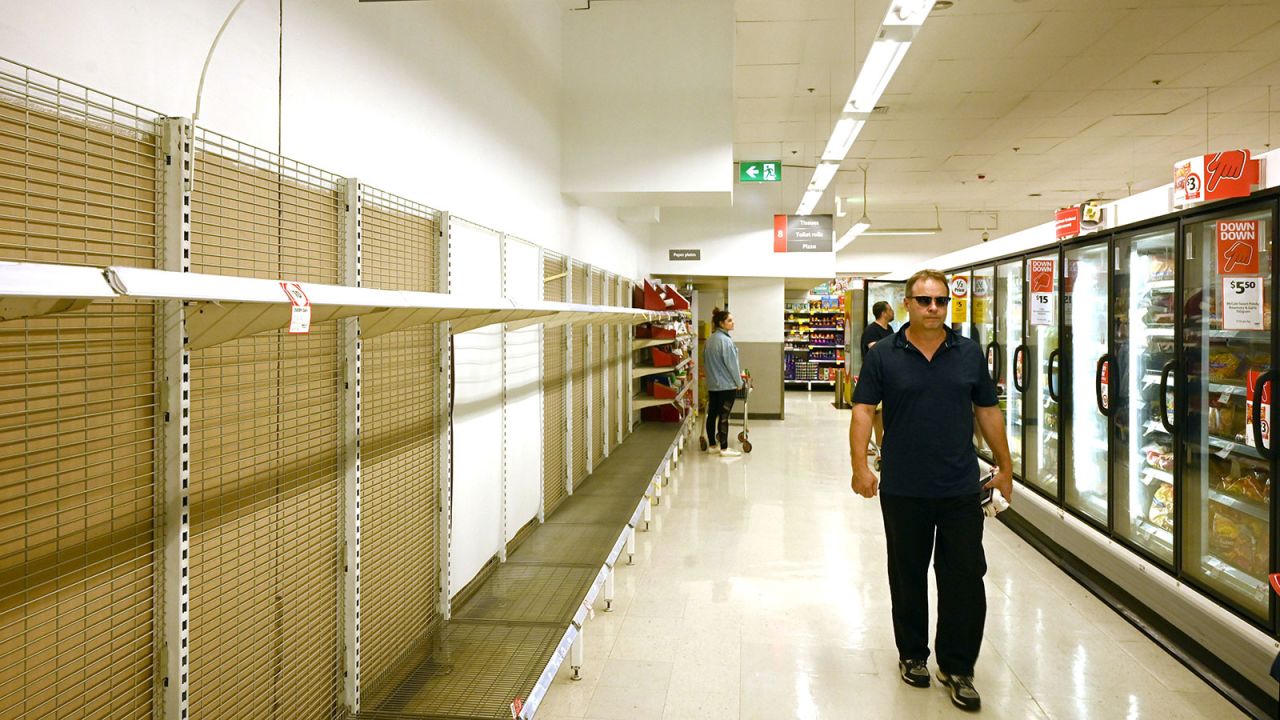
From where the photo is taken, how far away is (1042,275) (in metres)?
5.42

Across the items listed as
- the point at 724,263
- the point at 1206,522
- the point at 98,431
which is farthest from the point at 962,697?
the point at 724,263

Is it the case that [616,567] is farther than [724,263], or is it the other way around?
[724,263]

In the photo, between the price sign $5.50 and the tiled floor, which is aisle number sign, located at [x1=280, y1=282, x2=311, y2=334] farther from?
the price sign $5.50

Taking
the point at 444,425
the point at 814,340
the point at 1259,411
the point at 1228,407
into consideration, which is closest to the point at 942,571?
the point at 1259,411

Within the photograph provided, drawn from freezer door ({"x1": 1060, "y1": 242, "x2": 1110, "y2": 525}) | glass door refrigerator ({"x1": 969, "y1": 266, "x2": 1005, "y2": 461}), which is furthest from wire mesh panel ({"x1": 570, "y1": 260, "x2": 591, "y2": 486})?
freezer door ({"x1": 1060, "y1": 242, "x2": 1110, "y2": 525})

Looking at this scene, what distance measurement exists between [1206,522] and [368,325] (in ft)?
13.3

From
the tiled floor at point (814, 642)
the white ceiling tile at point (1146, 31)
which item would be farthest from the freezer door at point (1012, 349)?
the white ceiling tile at point (1146, 31)

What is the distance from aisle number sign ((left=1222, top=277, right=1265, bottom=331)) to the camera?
10.2 ft

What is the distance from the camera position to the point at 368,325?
2334 millimetres

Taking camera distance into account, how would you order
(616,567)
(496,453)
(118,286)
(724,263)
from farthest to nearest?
1. (724,263)
2. (616,567)
3. (496,453)
4. (118,286)

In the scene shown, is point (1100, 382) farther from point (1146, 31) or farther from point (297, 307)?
point (297, 307)

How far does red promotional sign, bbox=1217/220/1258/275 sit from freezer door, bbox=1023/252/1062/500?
1.94 m

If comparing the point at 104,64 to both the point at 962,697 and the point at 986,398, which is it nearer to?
the point at 986,398

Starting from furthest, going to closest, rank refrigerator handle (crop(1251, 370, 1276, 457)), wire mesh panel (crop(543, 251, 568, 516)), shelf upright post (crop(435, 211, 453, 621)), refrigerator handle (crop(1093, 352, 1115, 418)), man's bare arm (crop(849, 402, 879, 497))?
wire mesh panel (crop(543, 251, 568, 516)) → refrigerator handle (crop(1093, 352, 1115, 418)) → shelf upright post (crop(435, 211, 453, 621)) → man's bare arm (crop(849, 402, 879, 497)) → refrigerator handle (crop(1251, 370, 1276, 457))
